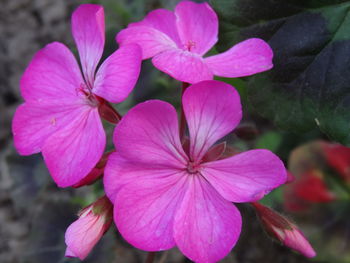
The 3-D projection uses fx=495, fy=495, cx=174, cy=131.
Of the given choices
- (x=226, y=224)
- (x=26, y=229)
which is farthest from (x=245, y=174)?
(x=26, y=229)

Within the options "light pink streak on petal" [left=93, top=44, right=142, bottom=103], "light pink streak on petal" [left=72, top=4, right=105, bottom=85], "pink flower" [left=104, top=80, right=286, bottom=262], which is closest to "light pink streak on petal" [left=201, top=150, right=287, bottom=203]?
"pink flower" [left=104, top=80, right=286, bottom=262]

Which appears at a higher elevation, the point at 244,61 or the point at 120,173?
the point at 244,61

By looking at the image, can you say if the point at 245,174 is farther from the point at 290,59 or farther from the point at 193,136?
the point at 290,59

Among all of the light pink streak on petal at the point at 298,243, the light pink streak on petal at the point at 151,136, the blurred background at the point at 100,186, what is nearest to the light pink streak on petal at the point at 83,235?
the light pink streak on petal at the point at 151,136

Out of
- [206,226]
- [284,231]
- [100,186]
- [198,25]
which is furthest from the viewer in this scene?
[100,186]

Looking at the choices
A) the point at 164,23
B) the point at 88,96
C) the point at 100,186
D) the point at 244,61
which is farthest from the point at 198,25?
the point at 100,186

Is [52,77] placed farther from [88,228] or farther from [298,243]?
[298,243]
